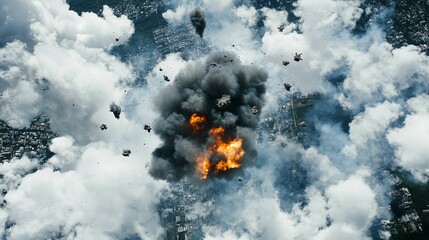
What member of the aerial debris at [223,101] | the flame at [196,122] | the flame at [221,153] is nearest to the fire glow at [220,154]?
the flame at [221,153]

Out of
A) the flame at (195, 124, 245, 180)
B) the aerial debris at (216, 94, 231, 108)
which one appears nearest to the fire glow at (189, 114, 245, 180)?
the flame at (195, 124, 245, 180)

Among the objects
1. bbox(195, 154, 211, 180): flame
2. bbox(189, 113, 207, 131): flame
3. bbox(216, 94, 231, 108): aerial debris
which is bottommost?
Answer: bbox(195, 154, 211, 180): flame

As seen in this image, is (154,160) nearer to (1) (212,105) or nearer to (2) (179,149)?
(2) (179,149)

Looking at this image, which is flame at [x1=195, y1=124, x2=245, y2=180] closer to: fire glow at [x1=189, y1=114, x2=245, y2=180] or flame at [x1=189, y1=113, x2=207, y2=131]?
fire glow at [x1=189, y1=114, x2=245, y2=180]

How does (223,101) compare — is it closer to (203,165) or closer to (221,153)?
(221,153)

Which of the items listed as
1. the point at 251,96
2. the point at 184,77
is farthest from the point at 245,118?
the point at 184,77

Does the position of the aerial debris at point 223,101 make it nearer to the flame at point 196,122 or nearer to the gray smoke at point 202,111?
the gray smoke at point 202,111
